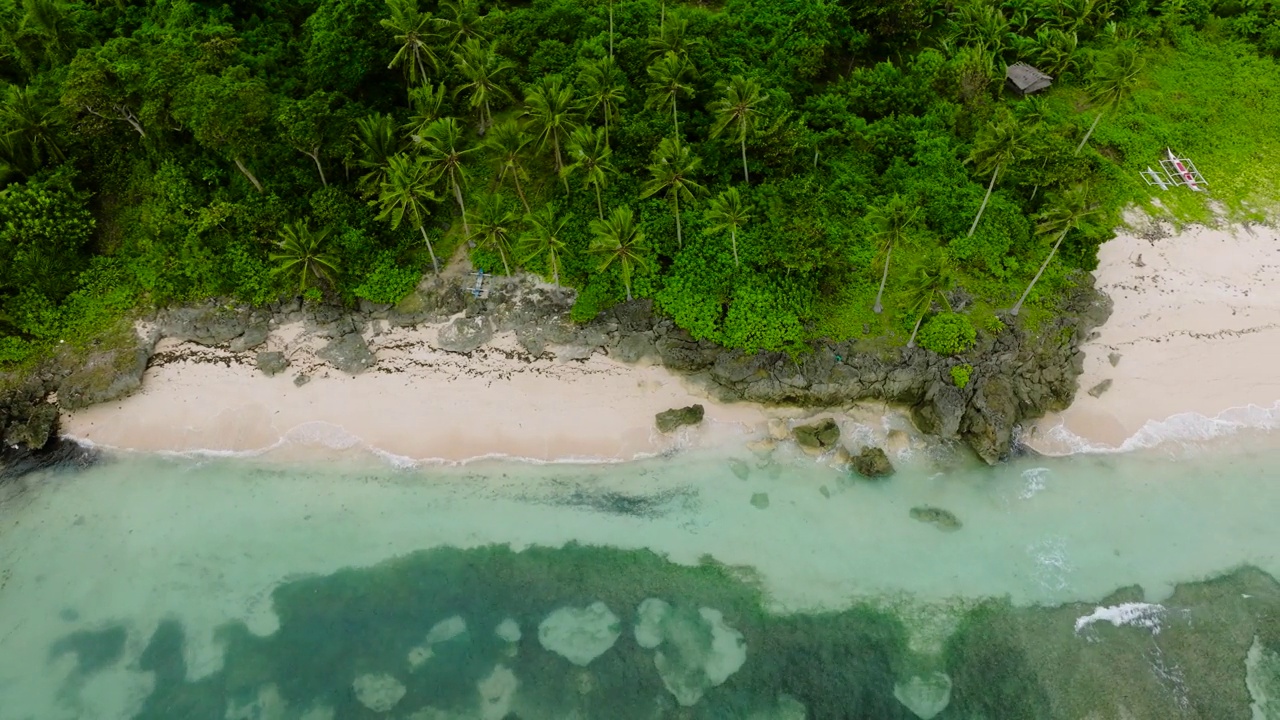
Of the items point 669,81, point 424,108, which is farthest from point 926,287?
point 424,108

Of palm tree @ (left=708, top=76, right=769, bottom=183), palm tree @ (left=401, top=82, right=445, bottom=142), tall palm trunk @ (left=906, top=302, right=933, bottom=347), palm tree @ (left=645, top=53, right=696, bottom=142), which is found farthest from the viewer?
palm tree @ (left=645, top=53, right=696, bottom=142)

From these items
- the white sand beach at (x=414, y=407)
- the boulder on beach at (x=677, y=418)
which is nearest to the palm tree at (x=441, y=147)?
the white sand beach at (x=414, y=407)

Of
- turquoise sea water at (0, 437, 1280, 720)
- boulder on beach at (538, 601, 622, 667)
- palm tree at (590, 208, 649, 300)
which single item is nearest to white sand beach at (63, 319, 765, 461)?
turquoise sea water at (0, 437, 1280, 720)

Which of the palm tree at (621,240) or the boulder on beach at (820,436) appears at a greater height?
the palm tree at (621,240)

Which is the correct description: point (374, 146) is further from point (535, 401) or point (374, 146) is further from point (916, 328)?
point (916, 328)

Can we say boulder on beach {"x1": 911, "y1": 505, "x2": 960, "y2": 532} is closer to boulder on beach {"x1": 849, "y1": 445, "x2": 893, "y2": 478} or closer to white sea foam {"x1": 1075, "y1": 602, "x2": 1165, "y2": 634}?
boulder on beach {"x1": 849, "y1": 445, "x2": 893, "y2": 478}

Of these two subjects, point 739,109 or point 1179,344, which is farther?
point 1179,344

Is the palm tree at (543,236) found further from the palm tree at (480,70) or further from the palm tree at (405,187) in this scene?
the palm tree at (480,70)
